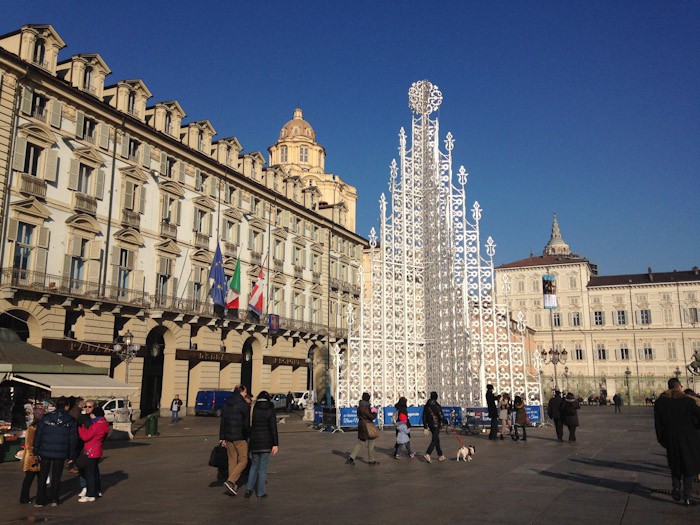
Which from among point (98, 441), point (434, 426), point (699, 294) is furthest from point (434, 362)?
point (699, 294)

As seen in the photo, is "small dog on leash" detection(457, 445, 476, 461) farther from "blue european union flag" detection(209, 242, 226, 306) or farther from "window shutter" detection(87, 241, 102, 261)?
"blue european union flag" detection(209, 242, 226, 306)

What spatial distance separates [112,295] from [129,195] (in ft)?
19.6

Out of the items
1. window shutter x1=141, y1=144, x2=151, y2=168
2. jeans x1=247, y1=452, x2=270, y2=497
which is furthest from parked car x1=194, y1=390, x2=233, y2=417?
jeans x1=247, y1=452, x2=270, y2=497

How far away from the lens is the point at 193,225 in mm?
40875

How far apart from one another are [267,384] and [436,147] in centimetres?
2619

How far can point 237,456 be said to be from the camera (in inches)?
422

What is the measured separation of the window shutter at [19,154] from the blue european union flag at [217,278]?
1257 cm

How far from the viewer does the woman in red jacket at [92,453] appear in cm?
1022

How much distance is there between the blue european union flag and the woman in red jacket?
94.6ft

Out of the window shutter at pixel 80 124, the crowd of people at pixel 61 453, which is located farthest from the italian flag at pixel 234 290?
the crowd of people at pixel 61 453

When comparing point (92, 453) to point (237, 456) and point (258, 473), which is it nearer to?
point (237, 456)

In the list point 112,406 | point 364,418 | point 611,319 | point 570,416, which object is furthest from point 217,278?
point 611,319

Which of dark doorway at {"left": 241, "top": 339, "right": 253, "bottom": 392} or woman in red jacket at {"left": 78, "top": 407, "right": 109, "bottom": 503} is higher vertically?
dark doorway at {"left": 241, "top": 339, "right": 253, "bottom": 392}

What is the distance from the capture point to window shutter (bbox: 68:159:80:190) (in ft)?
105
